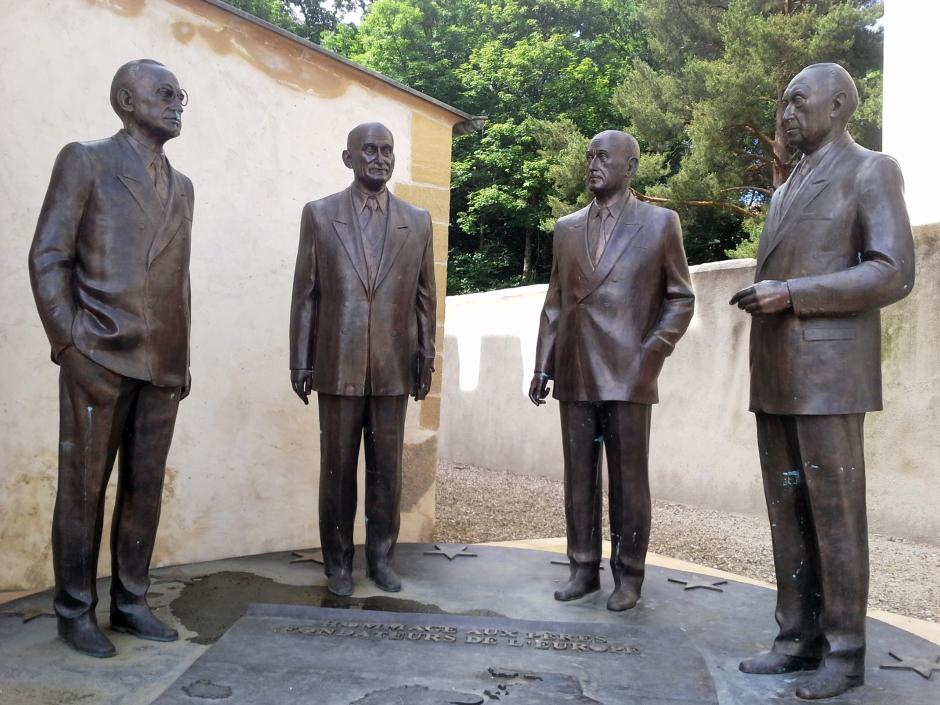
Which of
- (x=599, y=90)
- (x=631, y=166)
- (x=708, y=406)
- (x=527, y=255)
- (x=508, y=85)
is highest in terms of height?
(x=508, y=85)

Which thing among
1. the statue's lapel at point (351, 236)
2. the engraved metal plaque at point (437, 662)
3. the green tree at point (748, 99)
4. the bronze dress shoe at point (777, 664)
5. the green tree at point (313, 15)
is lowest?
the bronze dress shoe at point (777, 664)

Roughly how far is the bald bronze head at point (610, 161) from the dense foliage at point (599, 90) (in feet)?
37.8

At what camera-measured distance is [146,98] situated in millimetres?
3592

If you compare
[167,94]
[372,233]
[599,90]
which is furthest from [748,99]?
[167,94]

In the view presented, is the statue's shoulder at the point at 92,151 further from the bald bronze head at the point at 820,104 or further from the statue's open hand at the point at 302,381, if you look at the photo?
the bald bronze head at the point at 820,104

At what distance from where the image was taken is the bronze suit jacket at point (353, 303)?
4359 mm

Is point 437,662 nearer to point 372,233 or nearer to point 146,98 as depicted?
point 372,233

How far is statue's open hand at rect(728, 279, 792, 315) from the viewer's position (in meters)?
3.13

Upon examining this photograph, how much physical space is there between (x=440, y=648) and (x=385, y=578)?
45.0 inches

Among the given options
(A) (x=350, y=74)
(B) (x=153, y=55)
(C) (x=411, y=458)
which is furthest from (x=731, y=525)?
(B) (x=153, y=55)

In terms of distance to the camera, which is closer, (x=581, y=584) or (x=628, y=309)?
(x=628, y=309)

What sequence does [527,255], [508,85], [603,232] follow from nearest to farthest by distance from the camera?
[603,232] → [527,255] → [508,85]

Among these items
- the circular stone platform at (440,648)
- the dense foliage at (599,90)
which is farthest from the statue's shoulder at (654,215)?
the dense foliage at (599,90)

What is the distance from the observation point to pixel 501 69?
22250 mm
